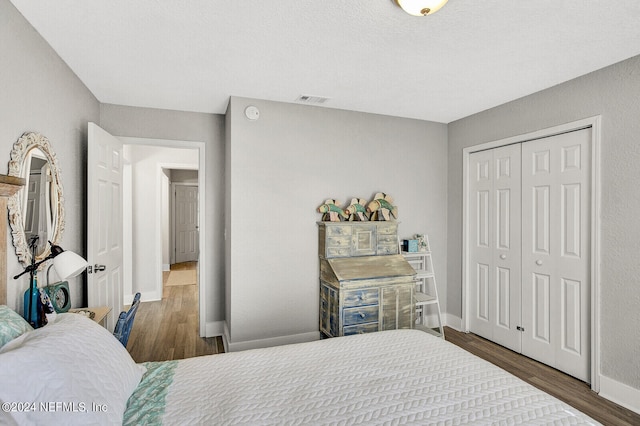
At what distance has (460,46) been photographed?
2.20 metres

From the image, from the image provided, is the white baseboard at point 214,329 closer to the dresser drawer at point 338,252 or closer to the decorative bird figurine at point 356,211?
the dresser drawer at point 338,252

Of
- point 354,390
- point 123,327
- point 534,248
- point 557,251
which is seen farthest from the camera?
point 534,248

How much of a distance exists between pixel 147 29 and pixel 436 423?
8.15ft

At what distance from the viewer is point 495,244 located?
3.54 m

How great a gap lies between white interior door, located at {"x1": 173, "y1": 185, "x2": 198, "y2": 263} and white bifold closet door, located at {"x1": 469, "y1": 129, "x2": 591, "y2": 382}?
7.10 m

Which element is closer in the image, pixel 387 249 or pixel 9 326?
pixel 9 326

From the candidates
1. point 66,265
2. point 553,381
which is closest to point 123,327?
point 66,265

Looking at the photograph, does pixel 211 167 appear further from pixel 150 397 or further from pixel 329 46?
pixel 150 397

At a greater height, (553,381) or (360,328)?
(360,328)

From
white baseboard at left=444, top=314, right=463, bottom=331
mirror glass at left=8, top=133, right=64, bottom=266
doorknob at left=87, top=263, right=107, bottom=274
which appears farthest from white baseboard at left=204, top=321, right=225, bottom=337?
white baseboard at left=444, top=314, right=463, bottom=331

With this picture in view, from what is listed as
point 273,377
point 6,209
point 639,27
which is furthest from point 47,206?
point 639,27

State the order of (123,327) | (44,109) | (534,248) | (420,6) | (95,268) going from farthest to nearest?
(534,248) < (95,268) < (44,109) < (123,327) < (420,6)

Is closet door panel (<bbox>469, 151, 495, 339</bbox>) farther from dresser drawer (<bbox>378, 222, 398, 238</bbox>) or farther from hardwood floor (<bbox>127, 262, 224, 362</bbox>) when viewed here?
hardwood floor (<bbox>127, 262, 224, 362</bbox>)

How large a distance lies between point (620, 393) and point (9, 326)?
364 centimetres
